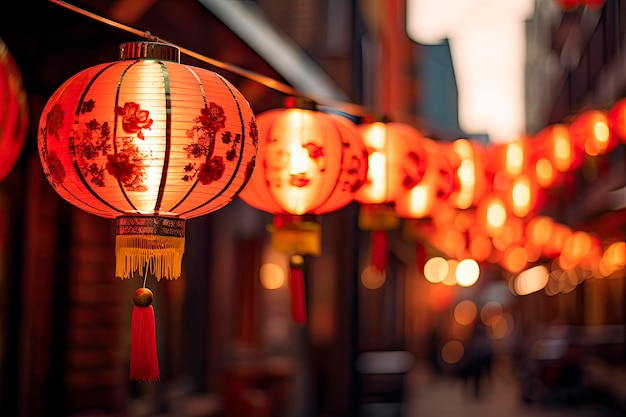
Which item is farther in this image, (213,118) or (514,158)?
(514,158)

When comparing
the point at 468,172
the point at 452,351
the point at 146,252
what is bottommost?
the point at 452,351

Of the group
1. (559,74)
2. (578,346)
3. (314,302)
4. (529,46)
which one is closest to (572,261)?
(578,346)

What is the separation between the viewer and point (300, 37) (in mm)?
14234

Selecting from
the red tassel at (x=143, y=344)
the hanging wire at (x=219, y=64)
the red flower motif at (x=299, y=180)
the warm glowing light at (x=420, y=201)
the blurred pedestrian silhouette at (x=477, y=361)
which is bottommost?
the blurred pedestrian silhouette at (x=477, y=361)

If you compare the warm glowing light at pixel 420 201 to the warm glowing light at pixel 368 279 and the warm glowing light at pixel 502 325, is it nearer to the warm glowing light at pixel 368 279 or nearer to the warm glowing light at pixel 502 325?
the warm glowing light at pixel 368 279

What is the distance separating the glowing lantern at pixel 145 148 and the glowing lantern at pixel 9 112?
148 mm

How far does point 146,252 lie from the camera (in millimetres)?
4422

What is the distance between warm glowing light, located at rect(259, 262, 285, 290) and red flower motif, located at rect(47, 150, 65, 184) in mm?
8967

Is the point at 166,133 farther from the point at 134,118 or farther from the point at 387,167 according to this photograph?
the point at 387,167

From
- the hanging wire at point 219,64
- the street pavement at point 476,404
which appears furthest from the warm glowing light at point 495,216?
the hanging wire at point 219,64

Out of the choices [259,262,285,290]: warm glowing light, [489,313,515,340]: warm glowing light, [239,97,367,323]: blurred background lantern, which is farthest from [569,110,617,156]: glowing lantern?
[489,313,515,340]: warm glowing light

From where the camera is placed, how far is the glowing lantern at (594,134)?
1216 centimetres

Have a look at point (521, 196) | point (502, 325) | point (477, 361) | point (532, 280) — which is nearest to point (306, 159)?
point (521, 196)

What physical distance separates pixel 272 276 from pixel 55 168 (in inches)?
383
